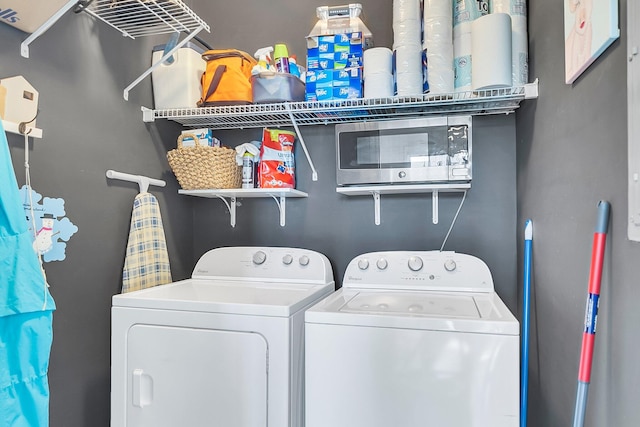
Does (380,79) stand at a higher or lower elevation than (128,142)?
higher

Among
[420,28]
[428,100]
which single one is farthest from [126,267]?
[420,28]

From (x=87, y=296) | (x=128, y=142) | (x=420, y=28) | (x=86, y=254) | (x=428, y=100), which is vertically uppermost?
(x=420, y=28)

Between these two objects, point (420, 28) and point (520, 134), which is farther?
point (520, 134)

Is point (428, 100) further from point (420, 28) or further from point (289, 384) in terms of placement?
point (289, 384)

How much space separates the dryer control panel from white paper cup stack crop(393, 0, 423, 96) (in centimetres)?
72

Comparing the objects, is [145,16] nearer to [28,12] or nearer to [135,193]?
[28,12]

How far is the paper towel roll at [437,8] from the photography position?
1734mm

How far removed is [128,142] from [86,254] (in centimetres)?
55

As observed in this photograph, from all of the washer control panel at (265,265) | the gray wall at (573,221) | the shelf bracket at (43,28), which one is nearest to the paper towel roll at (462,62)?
the gray wall at (573,221)

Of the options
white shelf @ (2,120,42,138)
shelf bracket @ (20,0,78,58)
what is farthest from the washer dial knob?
shelf bracket @ (20,0,78,58)

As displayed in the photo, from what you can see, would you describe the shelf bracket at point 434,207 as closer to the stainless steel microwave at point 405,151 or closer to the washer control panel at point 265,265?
the stainless steel microwave at point 405,151

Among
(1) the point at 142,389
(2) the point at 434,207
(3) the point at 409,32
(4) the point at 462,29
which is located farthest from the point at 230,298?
(4) the point at 462,29

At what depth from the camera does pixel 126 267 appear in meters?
1.86

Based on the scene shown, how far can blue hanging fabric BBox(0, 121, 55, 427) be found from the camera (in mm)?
1028
